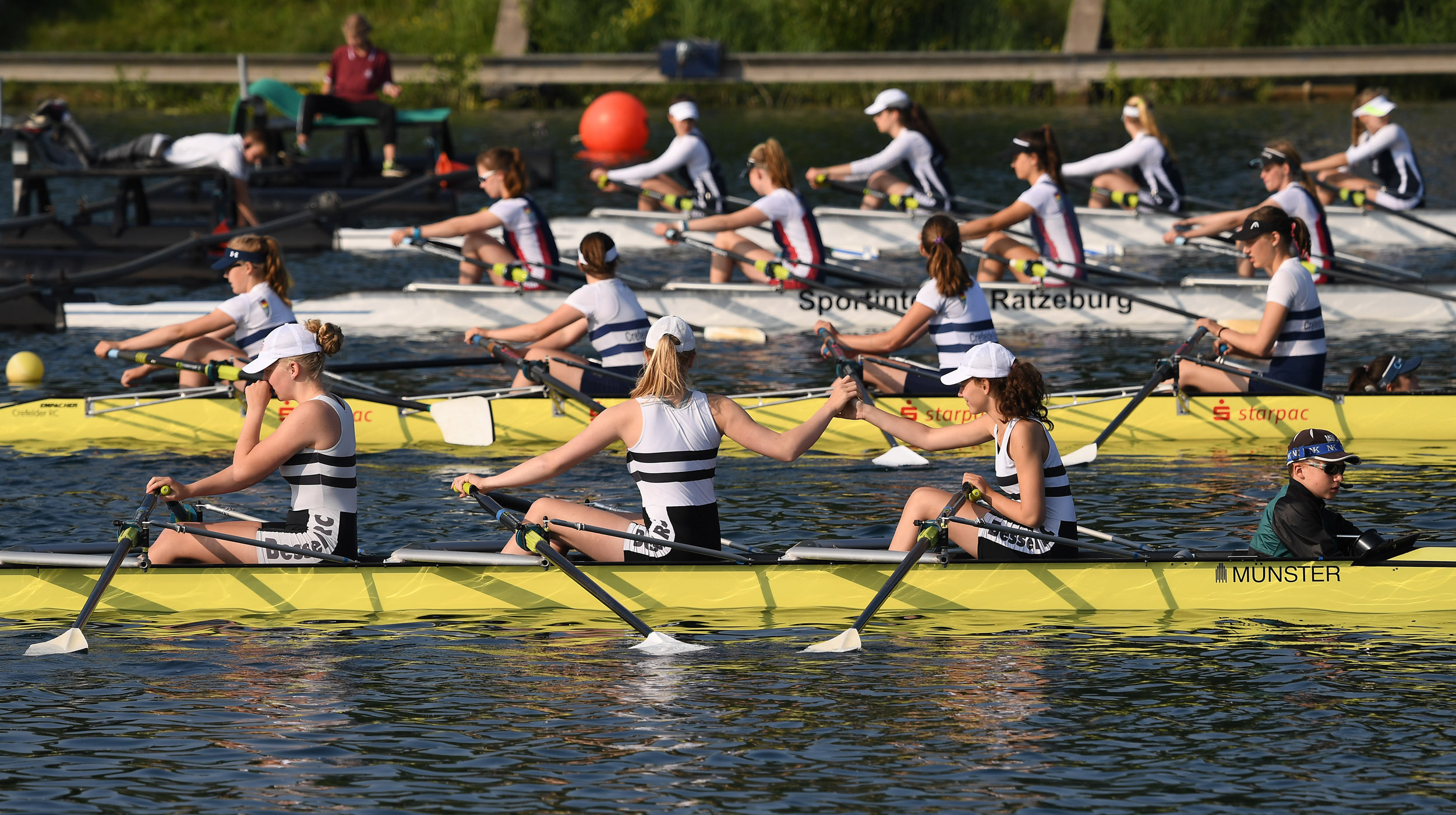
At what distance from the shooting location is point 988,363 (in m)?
8.84

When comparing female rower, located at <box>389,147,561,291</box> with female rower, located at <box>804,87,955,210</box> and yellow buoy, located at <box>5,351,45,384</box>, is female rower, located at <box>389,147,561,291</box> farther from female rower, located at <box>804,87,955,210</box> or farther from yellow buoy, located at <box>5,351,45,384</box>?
female rower, located at <box>804,87,955,210</box>

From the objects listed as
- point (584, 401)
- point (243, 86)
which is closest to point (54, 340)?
point (584, 401)

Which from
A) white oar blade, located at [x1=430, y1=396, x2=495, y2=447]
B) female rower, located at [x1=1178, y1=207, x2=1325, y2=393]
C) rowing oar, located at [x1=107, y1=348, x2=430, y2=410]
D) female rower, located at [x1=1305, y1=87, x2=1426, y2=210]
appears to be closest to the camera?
rowing oar, located at [x1=107, y1=348, x2=430, y2=410]

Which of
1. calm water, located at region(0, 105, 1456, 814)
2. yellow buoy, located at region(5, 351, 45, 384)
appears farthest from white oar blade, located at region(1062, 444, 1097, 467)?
yellow buoy, located at region(5, 351, 45, 384)

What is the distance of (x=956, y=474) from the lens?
12680 millimetres

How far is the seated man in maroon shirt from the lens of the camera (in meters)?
24.2

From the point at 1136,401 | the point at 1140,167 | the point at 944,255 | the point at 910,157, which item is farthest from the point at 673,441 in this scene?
the point at 1140,167

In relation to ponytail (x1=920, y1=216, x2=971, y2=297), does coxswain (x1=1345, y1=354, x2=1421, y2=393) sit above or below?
below

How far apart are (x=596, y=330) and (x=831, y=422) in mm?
1839

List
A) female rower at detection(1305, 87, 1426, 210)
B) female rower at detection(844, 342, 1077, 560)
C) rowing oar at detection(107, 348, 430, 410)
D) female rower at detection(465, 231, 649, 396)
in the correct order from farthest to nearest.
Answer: female rower at detection(1305, 87, 1426, 210) → female rower at detection(465, 231, 649, 396) → rowing oar at detection(107, 348, 430, 410) → female rower at detection(844, 342, 1077, 560)

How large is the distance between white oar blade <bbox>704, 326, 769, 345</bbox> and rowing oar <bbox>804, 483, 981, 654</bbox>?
25.5ft

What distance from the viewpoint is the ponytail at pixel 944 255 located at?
12.6 m

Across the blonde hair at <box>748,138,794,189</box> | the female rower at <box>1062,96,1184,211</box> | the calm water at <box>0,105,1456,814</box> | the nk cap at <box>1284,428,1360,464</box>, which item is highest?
the female rower at <box>1062,96,1184,211</box>

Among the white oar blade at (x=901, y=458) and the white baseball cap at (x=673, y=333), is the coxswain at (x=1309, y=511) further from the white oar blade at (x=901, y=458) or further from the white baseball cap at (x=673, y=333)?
the white oar blade at (x=901, y=458)
